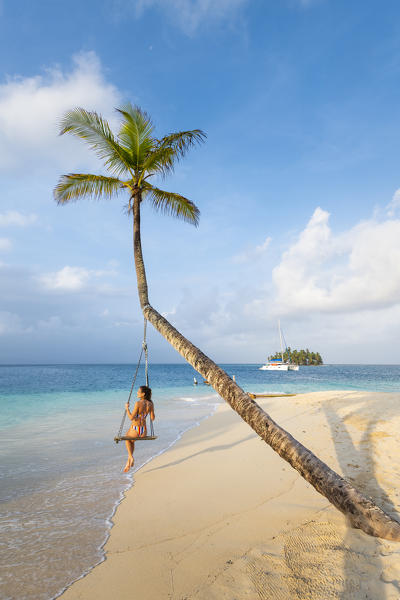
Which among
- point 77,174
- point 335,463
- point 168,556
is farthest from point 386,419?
point 77,174

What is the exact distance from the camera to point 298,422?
1062 cm

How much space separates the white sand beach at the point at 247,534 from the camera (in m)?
2.88

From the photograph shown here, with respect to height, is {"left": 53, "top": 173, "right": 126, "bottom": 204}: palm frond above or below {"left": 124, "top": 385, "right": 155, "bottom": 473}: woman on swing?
above

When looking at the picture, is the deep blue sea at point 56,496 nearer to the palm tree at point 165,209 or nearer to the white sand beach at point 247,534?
the white sand beach at point 247,534

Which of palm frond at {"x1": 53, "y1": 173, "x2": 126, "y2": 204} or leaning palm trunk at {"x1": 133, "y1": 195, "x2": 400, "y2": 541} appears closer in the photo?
leaning palm trunk at {"x1": 133, "y1": 195, "x2": 400, "y2": 541}

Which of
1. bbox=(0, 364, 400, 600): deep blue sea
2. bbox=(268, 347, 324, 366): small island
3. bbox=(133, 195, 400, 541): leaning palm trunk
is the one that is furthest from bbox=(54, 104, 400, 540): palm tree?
bbox=(268, 347, 324, 366): small island

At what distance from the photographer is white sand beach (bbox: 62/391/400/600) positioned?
288 cm

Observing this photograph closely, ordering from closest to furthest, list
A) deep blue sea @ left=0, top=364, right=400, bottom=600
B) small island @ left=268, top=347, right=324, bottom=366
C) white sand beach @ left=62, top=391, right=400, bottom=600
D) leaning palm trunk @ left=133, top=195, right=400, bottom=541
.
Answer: white sand beach @ left=62, top=391, right=400, bottom=600 → leaning palm trunk @ left=133, top=195, right=400, bottom=541 → deep blue sea @ left=0, top=364, right=400, bottom=600 → small island @ left=268, top=347, right=324, bottom=366

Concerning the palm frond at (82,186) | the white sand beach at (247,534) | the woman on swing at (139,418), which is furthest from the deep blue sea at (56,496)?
the palm frond at (82,186)

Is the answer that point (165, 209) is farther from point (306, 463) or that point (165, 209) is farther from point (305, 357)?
point (305, 357)

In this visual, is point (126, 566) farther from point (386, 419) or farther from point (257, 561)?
point (386, 419)

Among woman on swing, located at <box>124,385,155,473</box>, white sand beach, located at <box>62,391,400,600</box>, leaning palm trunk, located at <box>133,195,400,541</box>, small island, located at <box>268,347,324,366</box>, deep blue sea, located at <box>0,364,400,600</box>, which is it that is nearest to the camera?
white sand beach, located at <box>62,391,400,600</box>

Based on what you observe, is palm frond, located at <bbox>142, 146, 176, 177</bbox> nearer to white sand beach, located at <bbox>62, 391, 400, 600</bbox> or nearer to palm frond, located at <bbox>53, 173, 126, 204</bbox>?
palm frond, located at <bbox>53, 173, 126, 204</bbox>

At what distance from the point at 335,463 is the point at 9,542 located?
18.7 feet
